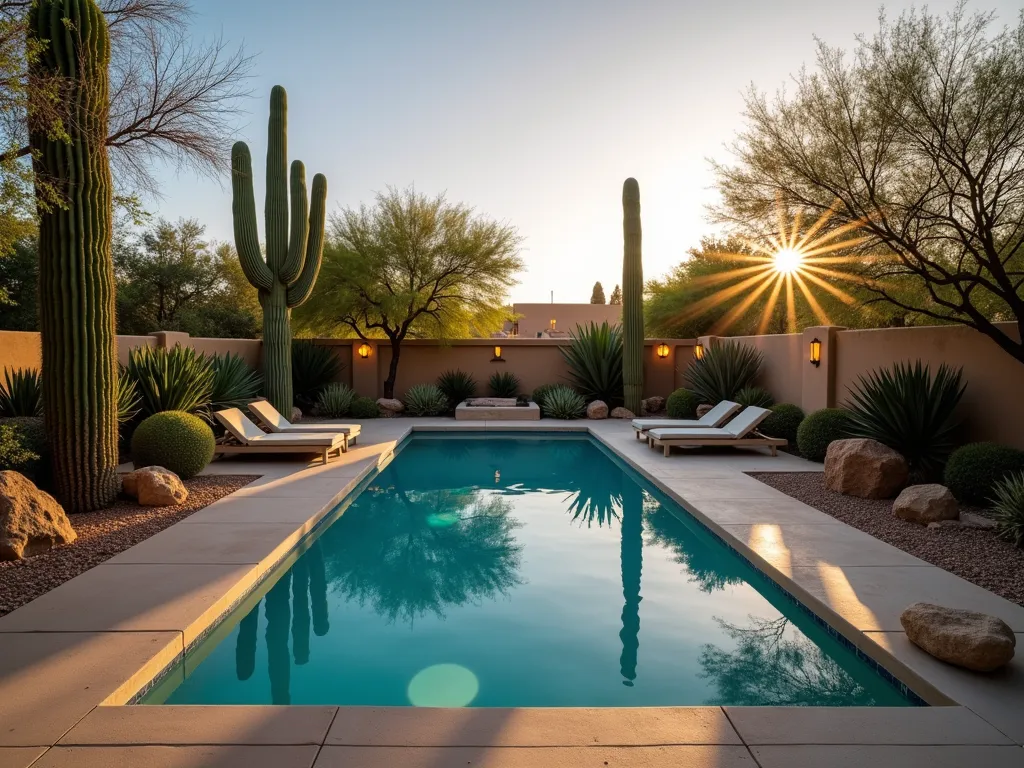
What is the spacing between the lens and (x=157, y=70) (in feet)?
23.8

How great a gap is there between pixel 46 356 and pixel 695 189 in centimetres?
895

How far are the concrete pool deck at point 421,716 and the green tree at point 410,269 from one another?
42.2 feet

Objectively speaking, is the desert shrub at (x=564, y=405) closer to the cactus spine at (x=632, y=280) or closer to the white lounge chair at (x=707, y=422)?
the cactus spine at (x=632, y=280)

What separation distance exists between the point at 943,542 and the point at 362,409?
1362 centimetres

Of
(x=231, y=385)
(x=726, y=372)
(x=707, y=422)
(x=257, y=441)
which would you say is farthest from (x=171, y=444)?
(x=726, y=372)

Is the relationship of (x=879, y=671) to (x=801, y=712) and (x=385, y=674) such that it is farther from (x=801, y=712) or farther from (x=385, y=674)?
(x=385, y=674)

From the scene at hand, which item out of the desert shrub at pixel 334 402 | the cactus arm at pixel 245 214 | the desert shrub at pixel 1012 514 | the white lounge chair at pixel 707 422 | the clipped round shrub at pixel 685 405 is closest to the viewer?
the desert shrub at pixel 1012 514

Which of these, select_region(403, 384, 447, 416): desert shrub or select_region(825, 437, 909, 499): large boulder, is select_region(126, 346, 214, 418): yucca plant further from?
select_region(825, 437, 909, 499): large boulder

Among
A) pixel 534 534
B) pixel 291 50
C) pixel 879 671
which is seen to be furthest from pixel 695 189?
pixel 879 671

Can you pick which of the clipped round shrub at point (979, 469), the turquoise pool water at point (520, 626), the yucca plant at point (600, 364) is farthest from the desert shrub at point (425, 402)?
the clipped round shrub at point (979, 469)

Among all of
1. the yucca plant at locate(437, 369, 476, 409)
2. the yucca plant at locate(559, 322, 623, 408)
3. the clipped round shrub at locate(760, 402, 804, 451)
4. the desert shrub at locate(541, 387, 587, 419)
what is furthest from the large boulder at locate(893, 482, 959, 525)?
the yucca plant at locate(437, 369, 476, 409)

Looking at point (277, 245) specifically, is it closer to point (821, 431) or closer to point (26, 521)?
point (26, 521)

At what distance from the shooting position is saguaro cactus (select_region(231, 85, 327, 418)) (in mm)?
12750

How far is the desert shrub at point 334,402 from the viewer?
17047 millimetres
